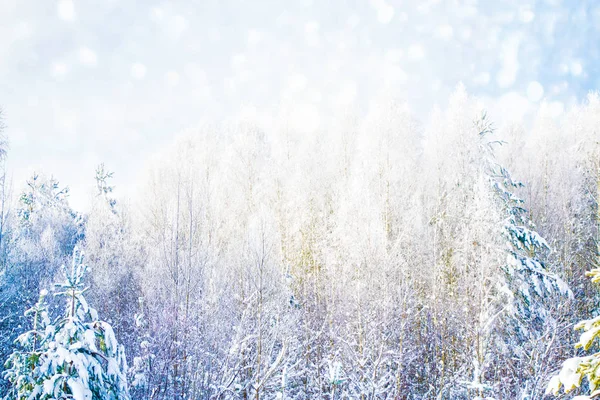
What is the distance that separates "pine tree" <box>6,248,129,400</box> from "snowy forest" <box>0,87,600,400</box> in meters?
0.02

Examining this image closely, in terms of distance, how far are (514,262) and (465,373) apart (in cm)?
375

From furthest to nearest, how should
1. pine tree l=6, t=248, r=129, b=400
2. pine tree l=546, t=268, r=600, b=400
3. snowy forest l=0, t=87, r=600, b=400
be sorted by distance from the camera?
snowy forest l=0, t=87, r=600, b=400, pine tree l=6, t=248, r=129, b=400, pine tree l=546, t=268, r=600, b=400

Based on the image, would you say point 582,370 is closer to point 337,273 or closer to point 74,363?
point 74,363

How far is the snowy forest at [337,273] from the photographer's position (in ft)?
32.2

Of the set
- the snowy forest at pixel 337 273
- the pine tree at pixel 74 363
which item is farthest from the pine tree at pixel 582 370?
the pine tree at pixel 74 363

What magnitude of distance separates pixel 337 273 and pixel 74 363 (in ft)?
33.2

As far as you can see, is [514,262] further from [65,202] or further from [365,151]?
[65,202]

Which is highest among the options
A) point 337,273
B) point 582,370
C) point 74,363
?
point 337,273

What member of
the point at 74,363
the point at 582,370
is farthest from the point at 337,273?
the point at 582,370

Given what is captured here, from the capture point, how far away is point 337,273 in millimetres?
13281

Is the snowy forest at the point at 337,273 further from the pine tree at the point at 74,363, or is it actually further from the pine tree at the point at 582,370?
the pine tree at the point at 582,370

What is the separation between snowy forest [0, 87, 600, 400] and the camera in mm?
9805

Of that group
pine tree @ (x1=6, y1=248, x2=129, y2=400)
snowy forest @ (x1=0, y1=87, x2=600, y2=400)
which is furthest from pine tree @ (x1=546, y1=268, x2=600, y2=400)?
pine tree @ (x1=6, y1=248, x2=129, y2=400)

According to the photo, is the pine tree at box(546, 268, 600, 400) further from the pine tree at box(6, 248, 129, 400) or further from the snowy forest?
the pine tree at box(6, 248, 129, 400)
